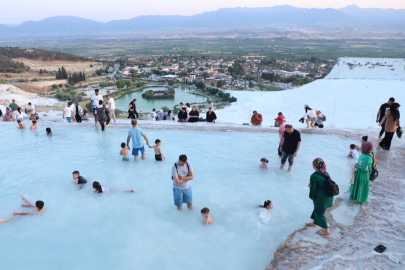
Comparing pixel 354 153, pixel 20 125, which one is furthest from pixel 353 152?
pixel 20 125

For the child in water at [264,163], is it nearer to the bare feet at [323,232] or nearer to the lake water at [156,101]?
the bare feet at [323,232]

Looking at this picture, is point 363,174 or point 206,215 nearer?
point 206,215

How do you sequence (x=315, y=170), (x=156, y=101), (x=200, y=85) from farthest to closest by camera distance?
1. (x=200, y=85)
2. (x=156, y=101)
3. (x=315, y=170)

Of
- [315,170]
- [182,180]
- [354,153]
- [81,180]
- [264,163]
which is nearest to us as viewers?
[315,170]

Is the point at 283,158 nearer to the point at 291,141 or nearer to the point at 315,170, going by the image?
the point at 291,141

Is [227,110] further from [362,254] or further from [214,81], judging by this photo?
[214,81]

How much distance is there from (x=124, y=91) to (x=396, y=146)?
155 ft

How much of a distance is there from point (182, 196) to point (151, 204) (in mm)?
939

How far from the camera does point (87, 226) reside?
5.80 m

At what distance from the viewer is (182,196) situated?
19.4ft

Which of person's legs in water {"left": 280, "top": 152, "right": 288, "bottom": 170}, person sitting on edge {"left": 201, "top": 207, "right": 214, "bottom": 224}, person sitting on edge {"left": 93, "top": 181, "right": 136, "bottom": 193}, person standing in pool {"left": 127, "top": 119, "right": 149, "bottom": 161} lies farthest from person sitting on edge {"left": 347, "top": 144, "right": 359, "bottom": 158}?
person sitting on edge {"left": 93, "top": 181, "right": 136, "bottom": 193}

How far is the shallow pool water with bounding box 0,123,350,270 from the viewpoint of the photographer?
496cm

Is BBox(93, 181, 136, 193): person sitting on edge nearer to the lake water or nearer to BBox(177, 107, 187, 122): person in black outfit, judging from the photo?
BBox(177, 107, 187, 122): person in black outfit

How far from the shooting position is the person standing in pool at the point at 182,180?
18.0 feet
